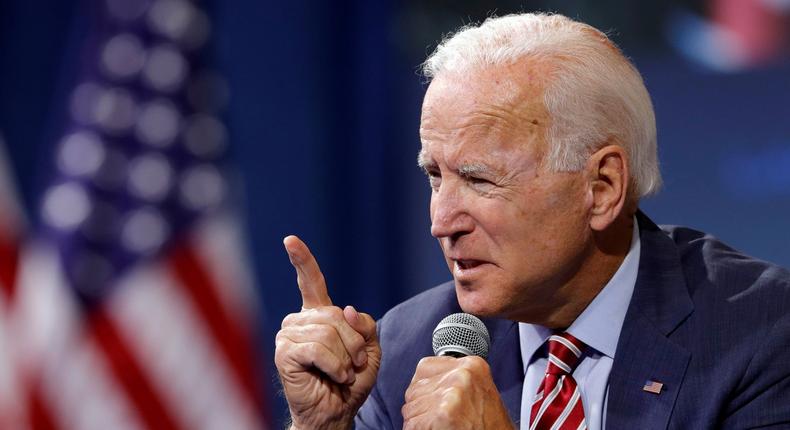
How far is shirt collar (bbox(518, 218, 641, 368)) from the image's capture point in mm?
2098

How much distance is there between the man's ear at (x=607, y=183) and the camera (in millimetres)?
2020

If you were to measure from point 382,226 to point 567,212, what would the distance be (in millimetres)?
1983

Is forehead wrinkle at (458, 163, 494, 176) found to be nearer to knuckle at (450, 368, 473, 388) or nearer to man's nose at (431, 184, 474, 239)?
man's nose at (431, 184, 474, 239)

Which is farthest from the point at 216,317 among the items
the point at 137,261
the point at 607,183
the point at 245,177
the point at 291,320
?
the point at 607,183

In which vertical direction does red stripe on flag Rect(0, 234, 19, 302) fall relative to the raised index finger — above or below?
below

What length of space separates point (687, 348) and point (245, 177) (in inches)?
93.7

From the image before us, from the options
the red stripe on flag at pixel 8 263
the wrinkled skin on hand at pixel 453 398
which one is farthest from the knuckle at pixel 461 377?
the red stripe on flag at pixel 8 263

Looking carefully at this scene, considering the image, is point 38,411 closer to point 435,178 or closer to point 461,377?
point 435,178

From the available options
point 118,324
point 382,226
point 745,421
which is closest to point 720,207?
point 382,226

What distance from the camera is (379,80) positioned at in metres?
3.89

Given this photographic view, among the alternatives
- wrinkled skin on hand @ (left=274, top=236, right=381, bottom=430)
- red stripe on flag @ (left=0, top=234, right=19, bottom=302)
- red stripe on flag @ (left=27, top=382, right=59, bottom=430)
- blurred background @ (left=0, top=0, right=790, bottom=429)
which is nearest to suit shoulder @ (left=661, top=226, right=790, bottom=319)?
wrinkled skin on hand @ (left=274, top=236, right=381, bottom=430)

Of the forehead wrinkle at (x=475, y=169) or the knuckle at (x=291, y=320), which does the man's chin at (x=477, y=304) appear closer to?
the forehead wrinkle at (x=475, y=169)

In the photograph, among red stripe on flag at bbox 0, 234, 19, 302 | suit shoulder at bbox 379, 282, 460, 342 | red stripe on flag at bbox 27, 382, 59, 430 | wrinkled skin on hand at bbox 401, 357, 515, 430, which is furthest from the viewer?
red stripe on flag at bbox 0, 234, 19, 302

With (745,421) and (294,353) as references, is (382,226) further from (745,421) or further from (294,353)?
(745,421)
